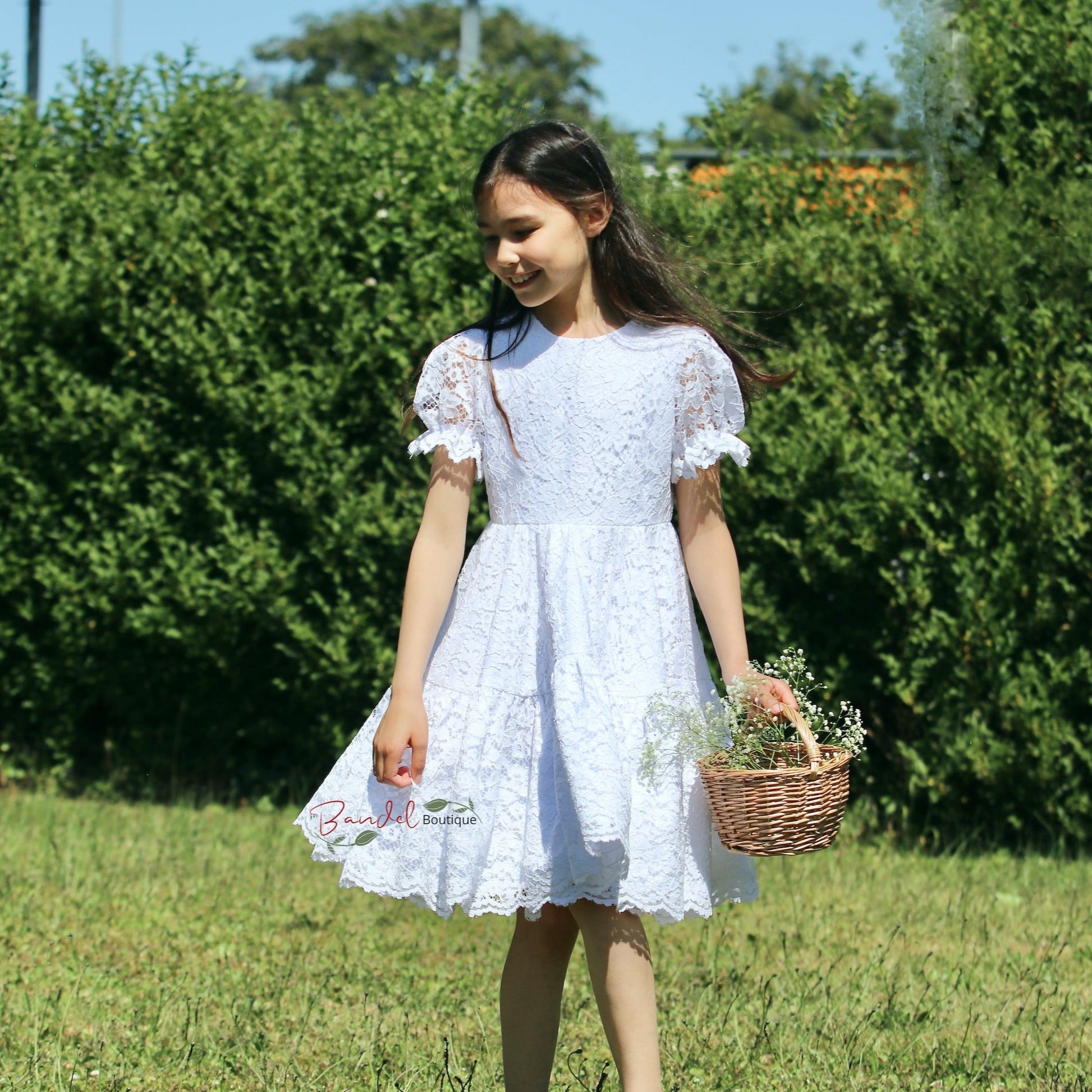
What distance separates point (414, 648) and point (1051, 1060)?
1736 mm

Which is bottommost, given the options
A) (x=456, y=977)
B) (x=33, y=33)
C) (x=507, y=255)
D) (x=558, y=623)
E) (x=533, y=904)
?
(x=456, y=977)

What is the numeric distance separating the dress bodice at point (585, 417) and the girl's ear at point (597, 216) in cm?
19

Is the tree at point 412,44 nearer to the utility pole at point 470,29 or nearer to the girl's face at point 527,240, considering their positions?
the utility pole at point 470,29

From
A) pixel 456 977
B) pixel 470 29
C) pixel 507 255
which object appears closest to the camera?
pixel 507 255

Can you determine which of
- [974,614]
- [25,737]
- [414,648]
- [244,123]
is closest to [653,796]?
[414,648]

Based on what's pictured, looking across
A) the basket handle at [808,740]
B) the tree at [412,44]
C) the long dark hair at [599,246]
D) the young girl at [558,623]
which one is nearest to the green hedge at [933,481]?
the long dark hair at [599,246]

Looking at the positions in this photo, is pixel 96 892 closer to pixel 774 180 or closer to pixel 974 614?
pixel 974 614

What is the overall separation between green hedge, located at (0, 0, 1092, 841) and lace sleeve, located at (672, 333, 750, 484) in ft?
6.58

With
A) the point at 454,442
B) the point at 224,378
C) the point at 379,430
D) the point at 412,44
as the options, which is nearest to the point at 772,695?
the point at 454,442

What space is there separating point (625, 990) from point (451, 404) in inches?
41.7

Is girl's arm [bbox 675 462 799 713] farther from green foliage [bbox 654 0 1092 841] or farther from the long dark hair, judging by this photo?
green foliage [bbox 654 0 1092 841]

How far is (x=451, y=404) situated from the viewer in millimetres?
2457

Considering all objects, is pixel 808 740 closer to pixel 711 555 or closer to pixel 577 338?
pixel 711 555

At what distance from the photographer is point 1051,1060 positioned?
2936 millimetres
